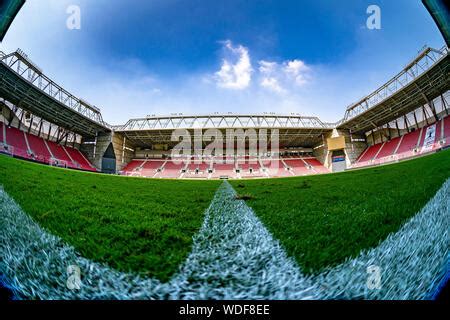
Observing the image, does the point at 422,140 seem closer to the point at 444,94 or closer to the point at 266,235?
the point at 444,94

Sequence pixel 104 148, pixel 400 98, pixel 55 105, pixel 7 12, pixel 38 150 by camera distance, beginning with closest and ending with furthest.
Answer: pixel 7 12
pixel 400 98
pixel 38 150
pixel 55 105
pixel 104 148

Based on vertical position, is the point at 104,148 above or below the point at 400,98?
above

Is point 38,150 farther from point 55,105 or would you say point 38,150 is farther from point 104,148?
point 104,148

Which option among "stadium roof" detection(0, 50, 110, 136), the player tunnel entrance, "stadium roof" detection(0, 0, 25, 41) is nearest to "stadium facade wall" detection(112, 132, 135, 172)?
the player tunnel entrance

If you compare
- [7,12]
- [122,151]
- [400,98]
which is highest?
[122,151]

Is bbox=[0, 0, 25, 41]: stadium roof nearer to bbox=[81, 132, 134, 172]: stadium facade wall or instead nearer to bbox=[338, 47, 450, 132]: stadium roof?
bbox=[338, 47, 450, 132]: stadium roof

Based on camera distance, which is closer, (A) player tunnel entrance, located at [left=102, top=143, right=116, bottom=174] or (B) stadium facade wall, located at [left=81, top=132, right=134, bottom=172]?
(B) stadium facade wall, located at [left=81, top=132, right=134, bottom=172]

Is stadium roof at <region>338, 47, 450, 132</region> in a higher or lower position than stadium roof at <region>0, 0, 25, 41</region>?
higher

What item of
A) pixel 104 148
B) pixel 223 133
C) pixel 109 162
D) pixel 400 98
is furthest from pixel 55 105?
pixel 400 98

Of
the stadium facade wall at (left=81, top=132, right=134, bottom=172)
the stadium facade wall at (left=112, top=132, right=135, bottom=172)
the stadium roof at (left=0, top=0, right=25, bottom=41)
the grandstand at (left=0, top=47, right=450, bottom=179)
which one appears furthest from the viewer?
the stadium facade wall at (left=112, top=132, right=135, bottom=172)

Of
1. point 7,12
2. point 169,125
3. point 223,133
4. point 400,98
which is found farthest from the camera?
point 169,125

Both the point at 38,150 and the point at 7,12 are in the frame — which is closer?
the point at 7,12

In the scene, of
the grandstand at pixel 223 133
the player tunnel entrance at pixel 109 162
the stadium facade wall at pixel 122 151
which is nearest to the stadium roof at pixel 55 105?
the grandstand at pixel 223 133

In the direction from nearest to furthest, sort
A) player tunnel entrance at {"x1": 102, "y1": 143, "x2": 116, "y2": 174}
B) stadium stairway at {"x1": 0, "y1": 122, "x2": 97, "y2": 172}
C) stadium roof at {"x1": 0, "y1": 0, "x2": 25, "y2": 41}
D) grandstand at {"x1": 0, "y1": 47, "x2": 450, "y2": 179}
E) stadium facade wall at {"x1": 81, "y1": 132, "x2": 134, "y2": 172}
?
stadium roof at {"x1": 0, "y1": 0, "x2": 25, "y2": 41} < stadium stairway at {"x1": 0, "y1": 122, "x2": 97, "y2": 172} < grandstand at {"x1": 0, "y1": 47, "x2": 450, "y2": 179} < stadium facade wall at {"x1": 81, "y1": 132, "x2": 134, "y2": 172} < player tunnel entrance at {"x1": 102, "y1": 143, "x2": 116, "y2": 174}
